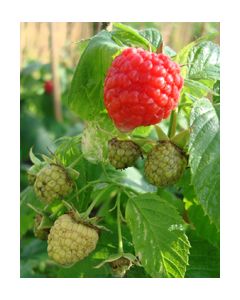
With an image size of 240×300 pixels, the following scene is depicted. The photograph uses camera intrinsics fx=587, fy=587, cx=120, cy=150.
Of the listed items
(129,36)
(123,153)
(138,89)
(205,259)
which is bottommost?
(205,259)

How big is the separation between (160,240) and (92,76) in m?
0.41

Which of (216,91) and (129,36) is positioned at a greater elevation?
(129,36)

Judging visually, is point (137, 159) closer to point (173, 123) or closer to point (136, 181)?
point (173, 123)

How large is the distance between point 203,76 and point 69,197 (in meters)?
0.43

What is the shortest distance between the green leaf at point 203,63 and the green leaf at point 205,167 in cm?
21

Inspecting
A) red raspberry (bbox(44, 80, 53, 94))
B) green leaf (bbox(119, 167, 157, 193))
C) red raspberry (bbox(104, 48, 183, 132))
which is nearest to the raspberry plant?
red raspberry (bbox(104, 48, 183, 132))

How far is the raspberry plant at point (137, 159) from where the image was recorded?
3.98 feet

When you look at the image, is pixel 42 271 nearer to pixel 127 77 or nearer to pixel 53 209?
pixel 53 209

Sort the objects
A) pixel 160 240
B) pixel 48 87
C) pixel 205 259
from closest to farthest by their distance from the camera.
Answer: pixel 160 240 → pixel 205 259 → pixel 48 87

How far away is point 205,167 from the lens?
1.22 metres

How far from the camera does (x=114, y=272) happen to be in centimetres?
132

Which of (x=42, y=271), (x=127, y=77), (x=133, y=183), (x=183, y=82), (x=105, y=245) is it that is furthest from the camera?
(x=42, y=271)

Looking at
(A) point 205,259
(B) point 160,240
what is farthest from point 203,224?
(B) point 160,240

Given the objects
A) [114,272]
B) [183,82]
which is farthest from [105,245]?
[183,82]
